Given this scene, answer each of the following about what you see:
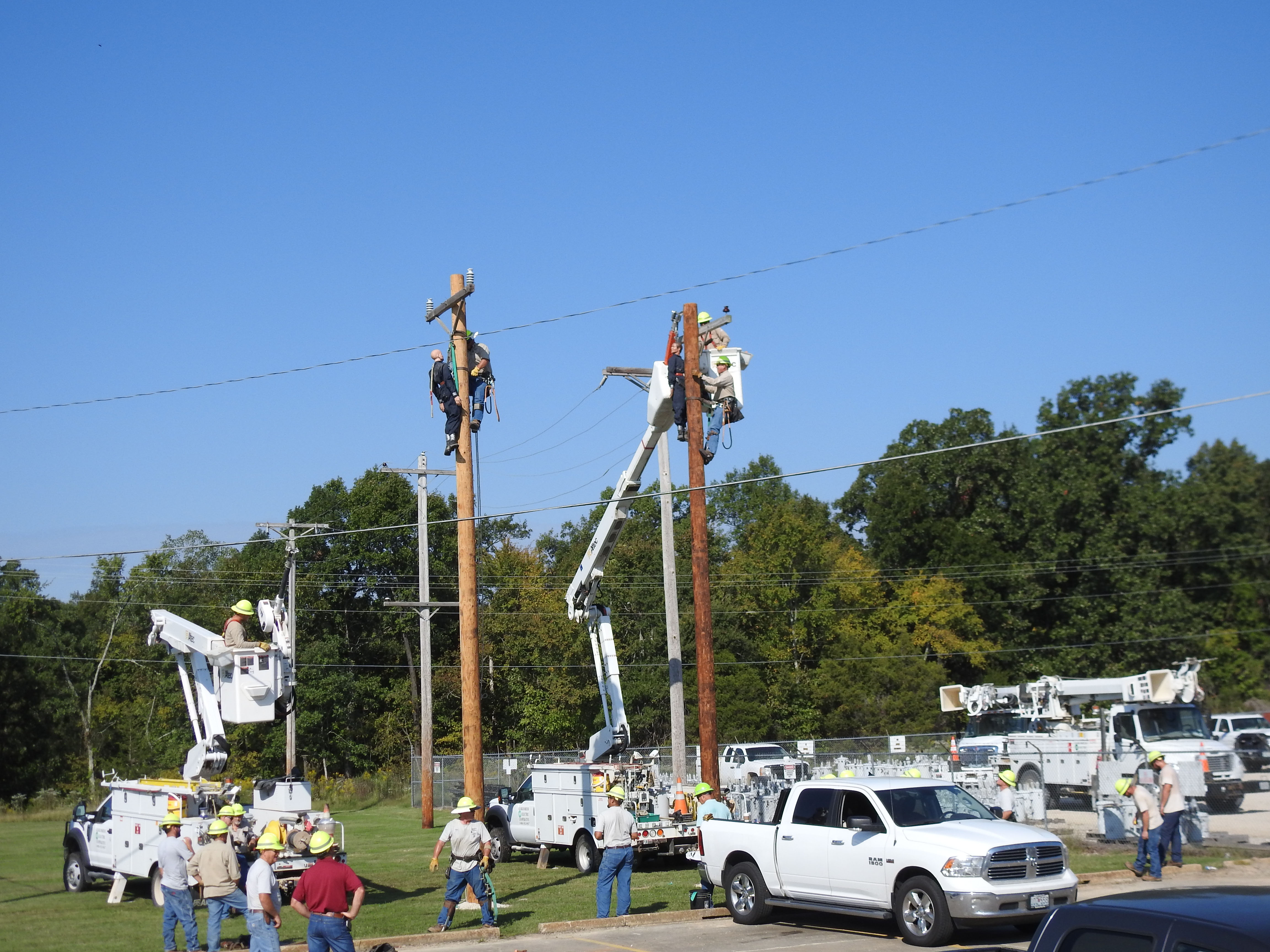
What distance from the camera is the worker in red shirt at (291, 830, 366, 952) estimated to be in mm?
10102

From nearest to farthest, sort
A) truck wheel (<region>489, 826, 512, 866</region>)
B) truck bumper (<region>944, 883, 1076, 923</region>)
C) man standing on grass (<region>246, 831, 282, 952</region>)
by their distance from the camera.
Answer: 1. man standing on grass (<region>246, 831, 282, 952</region>)
2. truck bumper (<region>944, 883, 1076, 923</region>)
3. truck wheel (<region>489, 826, 512, 866</region>)

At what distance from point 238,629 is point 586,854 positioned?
770 cm

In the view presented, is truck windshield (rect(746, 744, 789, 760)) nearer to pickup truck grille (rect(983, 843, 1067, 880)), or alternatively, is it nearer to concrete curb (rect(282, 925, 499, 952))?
concrete curb (rect(282, 925, 499, 952))

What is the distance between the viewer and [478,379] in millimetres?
19062

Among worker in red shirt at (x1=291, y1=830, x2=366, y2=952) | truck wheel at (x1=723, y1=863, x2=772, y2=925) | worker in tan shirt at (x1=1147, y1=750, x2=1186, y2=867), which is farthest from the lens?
worker in tan shirt at (x1=1147, y1=750, x2=1186, y2=867)

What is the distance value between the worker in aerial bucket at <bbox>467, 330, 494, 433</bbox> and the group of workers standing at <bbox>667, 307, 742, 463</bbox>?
429 centimetres

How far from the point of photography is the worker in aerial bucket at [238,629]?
1875 centimetres

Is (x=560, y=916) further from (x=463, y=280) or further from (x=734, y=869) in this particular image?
(x=463, y=280)

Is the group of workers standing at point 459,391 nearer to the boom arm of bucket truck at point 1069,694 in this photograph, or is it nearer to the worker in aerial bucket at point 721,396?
the worker in aerial bucket at point 721,396

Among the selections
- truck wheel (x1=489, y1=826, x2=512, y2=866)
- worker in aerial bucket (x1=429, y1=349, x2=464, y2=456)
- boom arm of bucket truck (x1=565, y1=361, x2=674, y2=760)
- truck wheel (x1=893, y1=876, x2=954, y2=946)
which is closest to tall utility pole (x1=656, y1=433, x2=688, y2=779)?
boom arm of bucket truck (x1=565, y1=361, x2=674, y2=760)

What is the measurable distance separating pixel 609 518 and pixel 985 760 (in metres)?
14.6

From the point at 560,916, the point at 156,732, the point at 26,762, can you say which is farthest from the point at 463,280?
the point at 156,732

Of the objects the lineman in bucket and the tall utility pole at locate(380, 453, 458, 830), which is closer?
the lineman in bucket

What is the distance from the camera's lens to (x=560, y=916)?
16.6 m
